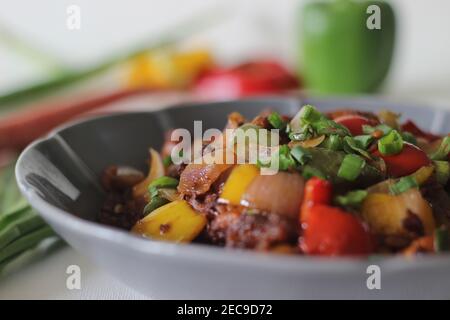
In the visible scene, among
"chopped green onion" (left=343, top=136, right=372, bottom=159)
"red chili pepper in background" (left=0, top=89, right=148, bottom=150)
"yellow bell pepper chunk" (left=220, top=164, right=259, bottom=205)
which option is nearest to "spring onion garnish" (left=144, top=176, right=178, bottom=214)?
"yellow bell pepper chunk" (left=220, top=164, right=259, bottom=205)

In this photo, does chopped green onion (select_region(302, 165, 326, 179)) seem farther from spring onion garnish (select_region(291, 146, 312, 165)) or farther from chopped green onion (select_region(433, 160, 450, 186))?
chopped green onion (select_region(433, 160, 450, 186))

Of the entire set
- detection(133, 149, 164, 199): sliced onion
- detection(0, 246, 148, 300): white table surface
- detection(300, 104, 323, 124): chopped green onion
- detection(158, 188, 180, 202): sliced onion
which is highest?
detection(300, 104, 323, 124): chopped green onion

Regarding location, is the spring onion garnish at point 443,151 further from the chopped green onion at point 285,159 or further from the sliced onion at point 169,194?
the sliced onion at point 169,194

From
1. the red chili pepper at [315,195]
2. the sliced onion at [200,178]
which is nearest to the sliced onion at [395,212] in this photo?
the red chili pepper at [315,195]

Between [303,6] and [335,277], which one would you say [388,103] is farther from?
[303,6]

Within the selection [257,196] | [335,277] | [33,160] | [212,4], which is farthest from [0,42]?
[335,277]

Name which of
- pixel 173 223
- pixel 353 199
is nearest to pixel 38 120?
pixel 173 223

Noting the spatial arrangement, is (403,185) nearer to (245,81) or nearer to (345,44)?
(345,44)
